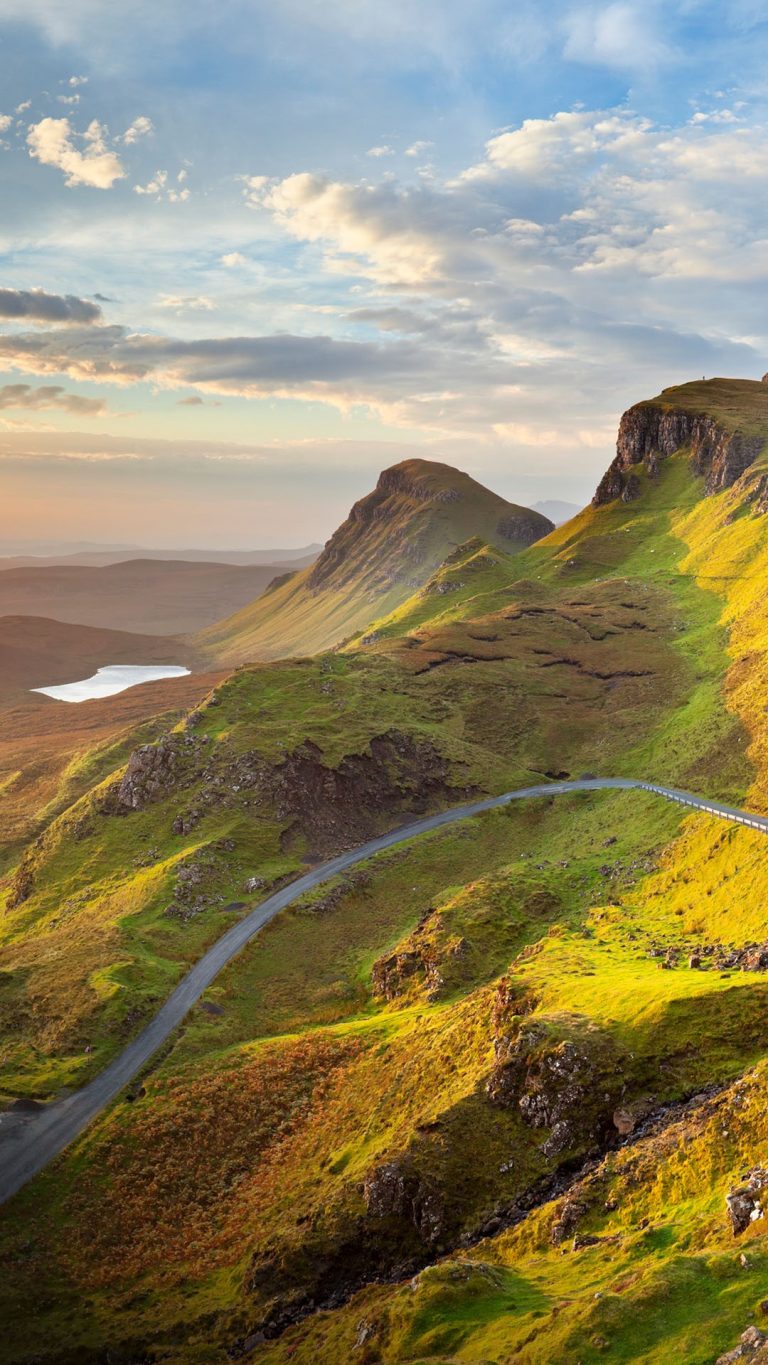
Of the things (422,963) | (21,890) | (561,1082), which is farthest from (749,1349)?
(21,890)

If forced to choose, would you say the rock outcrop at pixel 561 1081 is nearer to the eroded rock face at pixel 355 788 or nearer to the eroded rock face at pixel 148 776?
the eroded rock face at pixel 355 788

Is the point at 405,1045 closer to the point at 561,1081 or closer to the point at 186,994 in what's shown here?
the point at 561,1081

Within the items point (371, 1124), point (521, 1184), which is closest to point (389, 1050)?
point (371, 1124)

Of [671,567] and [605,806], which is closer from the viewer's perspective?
[605,806]

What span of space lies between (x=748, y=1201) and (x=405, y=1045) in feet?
103

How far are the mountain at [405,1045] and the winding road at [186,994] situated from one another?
4.15 feet

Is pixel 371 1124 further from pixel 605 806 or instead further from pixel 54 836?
pixel 54 836

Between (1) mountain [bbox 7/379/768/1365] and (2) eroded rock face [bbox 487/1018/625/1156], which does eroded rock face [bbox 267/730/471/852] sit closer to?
(1) mountain [bbox 7/379/768/1365]

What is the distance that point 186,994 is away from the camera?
7581 cm

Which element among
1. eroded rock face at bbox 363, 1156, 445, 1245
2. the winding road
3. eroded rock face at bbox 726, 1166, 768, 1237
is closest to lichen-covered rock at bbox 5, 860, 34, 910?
the winding road

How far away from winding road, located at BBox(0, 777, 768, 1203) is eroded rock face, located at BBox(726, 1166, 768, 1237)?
44.3m

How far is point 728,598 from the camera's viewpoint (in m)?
163

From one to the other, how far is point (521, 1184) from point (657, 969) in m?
17.9

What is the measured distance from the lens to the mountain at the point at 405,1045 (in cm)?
3375
